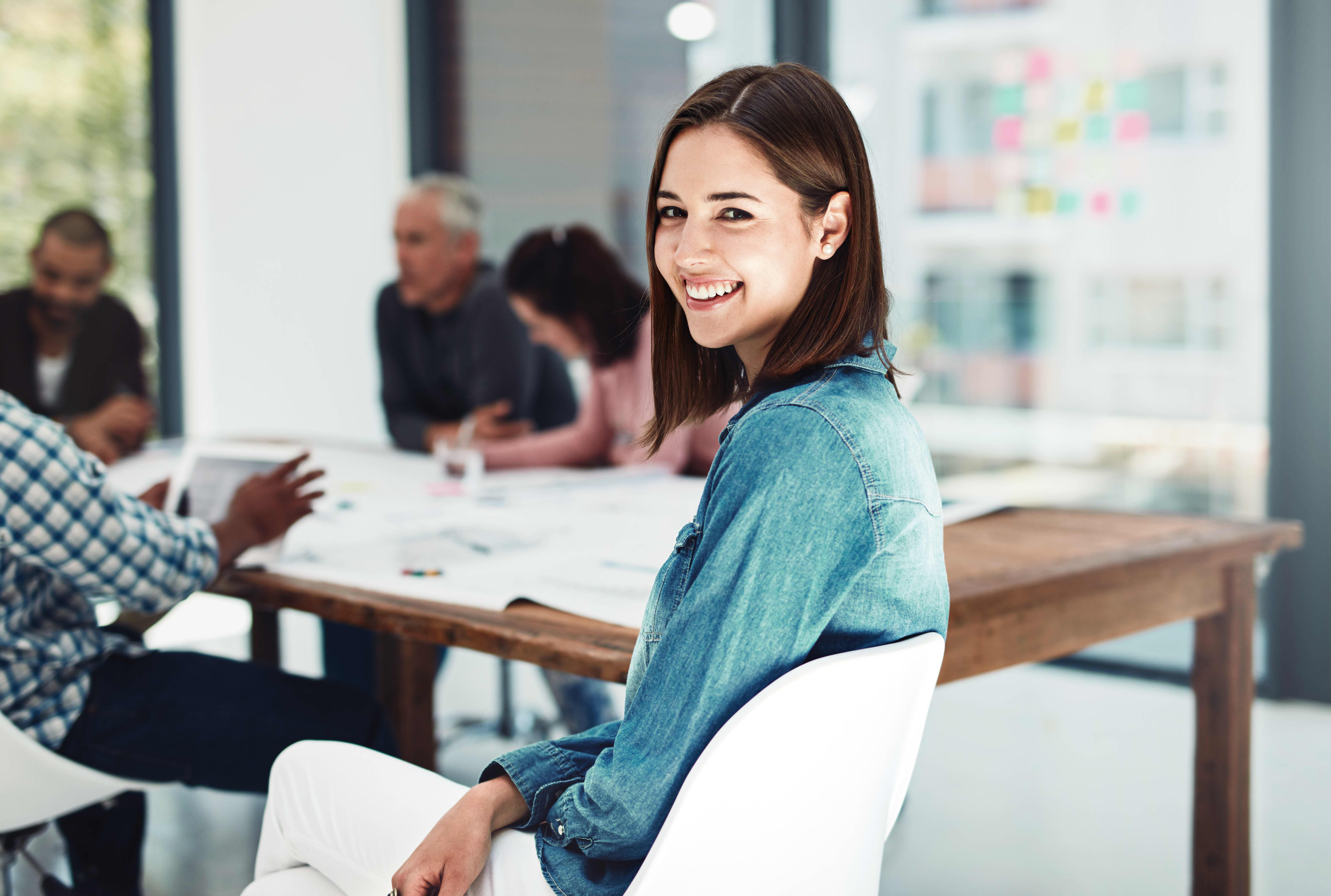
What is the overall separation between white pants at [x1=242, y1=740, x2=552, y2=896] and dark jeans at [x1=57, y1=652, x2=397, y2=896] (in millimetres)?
433

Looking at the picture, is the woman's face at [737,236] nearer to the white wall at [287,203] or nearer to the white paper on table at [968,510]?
the white paper on table at [968,510]

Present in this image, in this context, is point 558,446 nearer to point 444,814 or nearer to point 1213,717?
point 1213,717

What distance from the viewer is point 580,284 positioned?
2945 millimetres

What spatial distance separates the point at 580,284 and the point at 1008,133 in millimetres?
1454

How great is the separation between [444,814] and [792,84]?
2.31 ft

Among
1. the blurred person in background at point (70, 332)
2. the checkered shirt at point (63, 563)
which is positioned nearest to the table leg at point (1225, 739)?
the checkered shirt at point (63, 563)

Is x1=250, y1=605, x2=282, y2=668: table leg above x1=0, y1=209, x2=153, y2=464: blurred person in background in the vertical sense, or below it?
below

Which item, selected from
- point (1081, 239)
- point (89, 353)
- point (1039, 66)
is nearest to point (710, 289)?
point (1081, 239)

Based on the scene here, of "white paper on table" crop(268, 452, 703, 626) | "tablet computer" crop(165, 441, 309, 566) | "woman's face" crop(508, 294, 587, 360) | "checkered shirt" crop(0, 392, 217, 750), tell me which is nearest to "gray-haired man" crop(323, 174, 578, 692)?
"woman's face" crop(508, 294, 587, 360)

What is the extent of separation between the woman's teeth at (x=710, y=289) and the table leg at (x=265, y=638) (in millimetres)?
1895

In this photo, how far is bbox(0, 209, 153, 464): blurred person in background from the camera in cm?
324

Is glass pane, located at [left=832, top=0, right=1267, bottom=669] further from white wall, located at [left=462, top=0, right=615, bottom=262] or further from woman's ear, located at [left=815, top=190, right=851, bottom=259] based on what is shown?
woman's ear, located at [left=815, top=190, right=851, bottom=259]

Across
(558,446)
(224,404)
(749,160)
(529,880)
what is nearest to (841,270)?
(749,160)

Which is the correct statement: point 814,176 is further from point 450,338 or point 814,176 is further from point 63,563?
point 450,338
